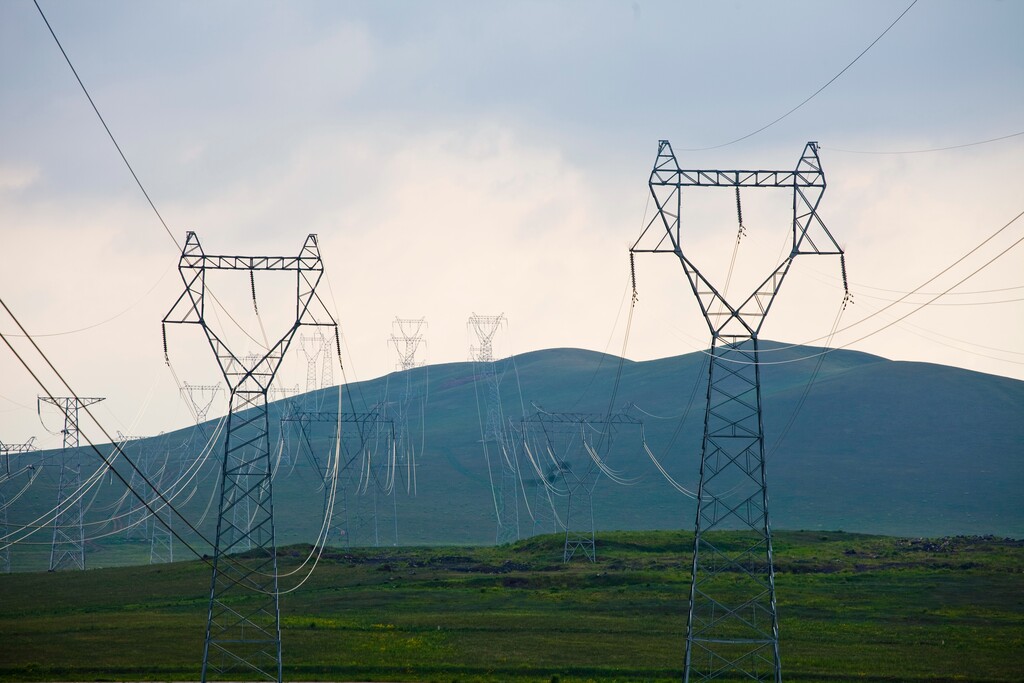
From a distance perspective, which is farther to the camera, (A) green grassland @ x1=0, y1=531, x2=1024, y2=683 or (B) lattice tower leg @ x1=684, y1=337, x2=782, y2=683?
(A) green grassland @ x1=0, y1=531, x2=1024, y2=683

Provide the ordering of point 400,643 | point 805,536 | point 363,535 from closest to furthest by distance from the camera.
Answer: point 400,643, point 805,536, point 363,535

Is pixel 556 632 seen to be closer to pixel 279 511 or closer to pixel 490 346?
pixel 490 346

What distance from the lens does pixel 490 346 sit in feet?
591

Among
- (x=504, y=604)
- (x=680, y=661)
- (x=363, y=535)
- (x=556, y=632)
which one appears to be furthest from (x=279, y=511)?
(x=680, y=661)

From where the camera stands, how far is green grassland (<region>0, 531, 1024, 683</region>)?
5134 cm

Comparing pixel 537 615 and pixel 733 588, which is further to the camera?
pixel 733 588

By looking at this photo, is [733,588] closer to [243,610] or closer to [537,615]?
[537,615]

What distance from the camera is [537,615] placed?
69.7m

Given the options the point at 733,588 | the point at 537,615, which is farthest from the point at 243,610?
the point at 733,588

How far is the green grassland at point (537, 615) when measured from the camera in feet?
168

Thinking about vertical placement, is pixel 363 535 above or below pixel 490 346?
below

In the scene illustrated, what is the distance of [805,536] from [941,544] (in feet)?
49.3

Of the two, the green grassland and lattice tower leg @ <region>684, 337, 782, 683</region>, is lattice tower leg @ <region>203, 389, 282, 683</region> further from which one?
lattice tower leg @ <region>684, 337, 782, 683</region>

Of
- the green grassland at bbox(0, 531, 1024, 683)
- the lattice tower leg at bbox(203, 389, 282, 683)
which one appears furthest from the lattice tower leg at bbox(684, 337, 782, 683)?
the lattice tower leg at bbox(203, 389, 282, 683)
